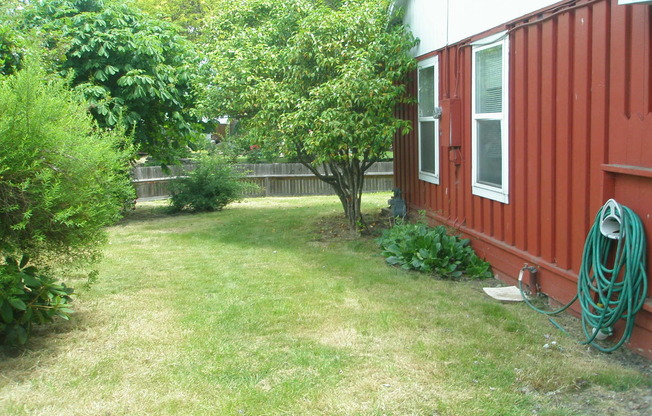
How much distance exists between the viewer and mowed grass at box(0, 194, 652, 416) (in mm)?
3885

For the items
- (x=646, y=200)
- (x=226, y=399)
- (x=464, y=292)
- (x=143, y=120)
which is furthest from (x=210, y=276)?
(x=143, y=120)

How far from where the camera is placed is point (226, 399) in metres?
3.93

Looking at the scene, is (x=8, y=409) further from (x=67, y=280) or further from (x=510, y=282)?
(x=510, y=282)

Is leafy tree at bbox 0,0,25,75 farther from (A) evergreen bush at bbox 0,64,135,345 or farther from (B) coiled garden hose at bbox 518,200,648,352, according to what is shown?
(B) coiled garden hose at bbox 518,200,648,352

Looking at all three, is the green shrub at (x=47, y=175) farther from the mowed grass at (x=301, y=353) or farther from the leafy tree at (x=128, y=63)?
the leafy tree at (x=128, y=63)

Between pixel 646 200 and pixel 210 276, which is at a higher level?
pixel 646 200

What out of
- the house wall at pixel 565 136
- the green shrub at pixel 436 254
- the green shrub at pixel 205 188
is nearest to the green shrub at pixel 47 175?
the green shrub at pixel 436 254

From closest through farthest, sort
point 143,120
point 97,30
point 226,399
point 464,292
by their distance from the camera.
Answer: point 226,399, point 464,292, point 97,30, point 143,120

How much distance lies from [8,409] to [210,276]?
355 cm

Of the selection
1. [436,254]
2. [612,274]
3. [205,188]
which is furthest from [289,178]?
[612,274]

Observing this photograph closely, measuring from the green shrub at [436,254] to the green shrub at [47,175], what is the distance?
3546 mm

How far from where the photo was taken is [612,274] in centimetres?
452

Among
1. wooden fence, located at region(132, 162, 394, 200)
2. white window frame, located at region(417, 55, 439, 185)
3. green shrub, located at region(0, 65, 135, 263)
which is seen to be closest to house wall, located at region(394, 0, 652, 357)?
white window frame, located at region(417, 55, 439, 185)

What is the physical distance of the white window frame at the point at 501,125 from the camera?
647 cm
